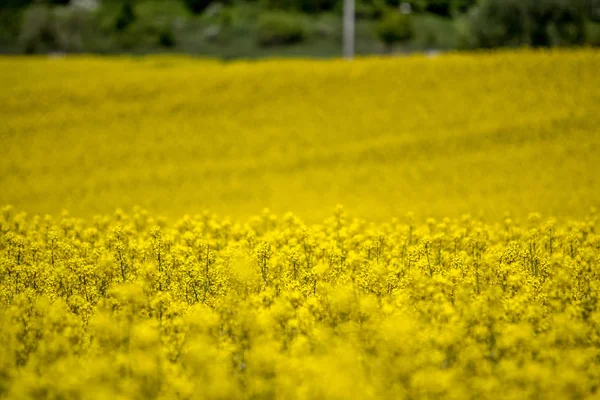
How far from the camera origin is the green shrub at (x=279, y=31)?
1655 inches

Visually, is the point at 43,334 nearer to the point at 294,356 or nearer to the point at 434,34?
the point at 294,356

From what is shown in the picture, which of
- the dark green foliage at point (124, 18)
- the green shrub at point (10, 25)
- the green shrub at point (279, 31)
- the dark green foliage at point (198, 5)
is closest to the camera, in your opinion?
the green shrub at point (279, 31)

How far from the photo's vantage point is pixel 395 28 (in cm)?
3844

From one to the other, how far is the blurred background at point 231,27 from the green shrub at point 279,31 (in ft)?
0.18

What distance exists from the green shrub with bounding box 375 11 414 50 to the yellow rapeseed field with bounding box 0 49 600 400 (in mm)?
13002

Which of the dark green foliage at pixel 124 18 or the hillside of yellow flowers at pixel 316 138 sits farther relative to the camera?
the dark green foliage at pixel 124 18

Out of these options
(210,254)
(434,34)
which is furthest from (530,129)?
(434,34)

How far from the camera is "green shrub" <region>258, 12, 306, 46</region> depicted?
1655 inches

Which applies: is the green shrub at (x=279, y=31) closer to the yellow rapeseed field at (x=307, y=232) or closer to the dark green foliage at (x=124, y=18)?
the dark green foliage at (x=124, y=18)

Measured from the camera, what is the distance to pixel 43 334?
258 inches

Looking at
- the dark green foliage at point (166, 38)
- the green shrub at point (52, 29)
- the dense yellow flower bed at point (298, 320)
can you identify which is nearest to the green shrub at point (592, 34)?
the dark green foliage at point (166, 38)

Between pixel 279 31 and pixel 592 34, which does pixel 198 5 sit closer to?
pixel 279 31

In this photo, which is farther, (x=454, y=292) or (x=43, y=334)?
(x=454, y=292)

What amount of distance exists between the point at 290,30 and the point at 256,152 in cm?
2273
